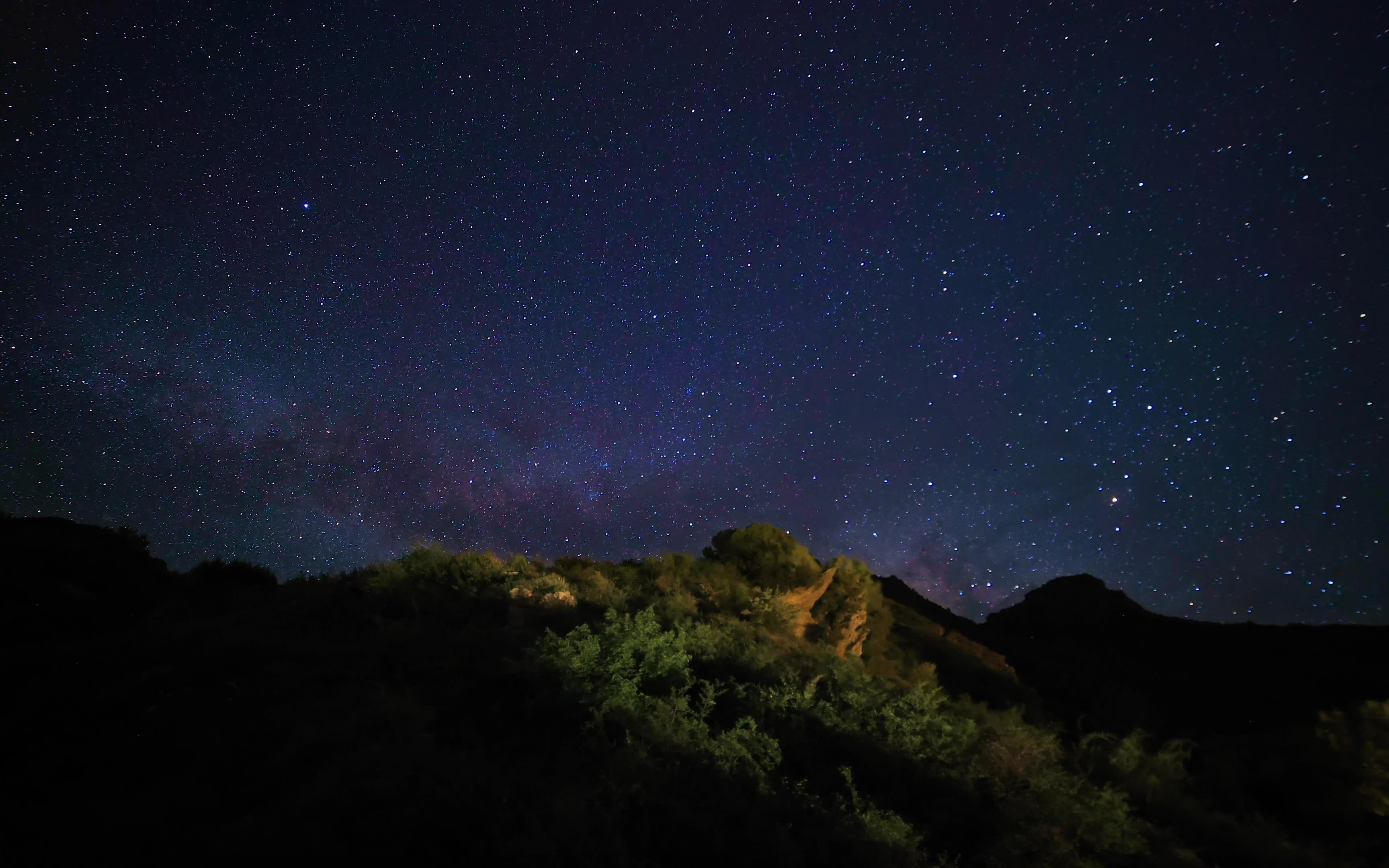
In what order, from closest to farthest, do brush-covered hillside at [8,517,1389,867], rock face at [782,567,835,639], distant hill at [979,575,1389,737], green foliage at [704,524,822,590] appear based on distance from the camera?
brush-covered hillside at [8,517,1389,867] < rock face at [782,567,835,639] < green foliage at [704,524,822,590] < distant hill at [979,575,1389,737]

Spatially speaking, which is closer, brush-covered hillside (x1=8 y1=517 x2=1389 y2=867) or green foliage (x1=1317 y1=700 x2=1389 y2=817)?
brush-covered hillside (x1=8 y1=517 x2=1389 y2=867)

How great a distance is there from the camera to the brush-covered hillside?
16.4 feet

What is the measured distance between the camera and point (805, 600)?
15.6m

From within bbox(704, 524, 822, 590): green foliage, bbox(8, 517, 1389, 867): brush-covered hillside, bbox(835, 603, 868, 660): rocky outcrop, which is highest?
bbox(704, 524, 822, 590): green foliage

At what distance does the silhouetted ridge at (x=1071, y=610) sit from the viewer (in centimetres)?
2983

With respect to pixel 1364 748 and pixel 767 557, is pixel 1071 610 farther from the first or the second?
pixel 767 557

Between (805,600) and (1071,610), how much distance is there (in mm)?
24669

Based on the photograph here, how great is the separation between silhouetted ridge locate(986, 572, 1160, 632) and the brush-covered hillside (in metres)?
19.2

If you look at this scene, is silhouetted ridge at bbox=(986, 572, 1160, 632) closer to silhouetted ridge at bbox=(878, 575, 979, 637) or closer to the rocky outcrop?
silhouetted ridge at bbox=(878, 575, 979, 637)

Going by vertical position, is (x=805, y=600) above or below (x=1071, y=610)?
below

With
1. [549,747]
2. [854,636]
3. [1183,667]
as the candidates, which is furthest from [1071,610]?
[549,747]

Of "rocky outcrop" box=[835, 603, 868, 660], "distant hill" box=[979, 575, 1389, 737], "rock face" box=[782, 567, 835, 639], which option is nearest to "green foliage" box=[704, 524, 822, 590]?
"rock face" box=[782, 567, 835, 639]

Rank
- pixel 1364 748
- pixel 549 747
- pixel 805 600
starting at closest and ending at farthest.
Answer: pixel 549 747 → pixel 1364 748 → pixel 805 600

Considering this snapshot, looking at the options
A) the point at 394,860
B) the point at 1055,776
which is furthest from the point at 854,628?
the point at 394,860
